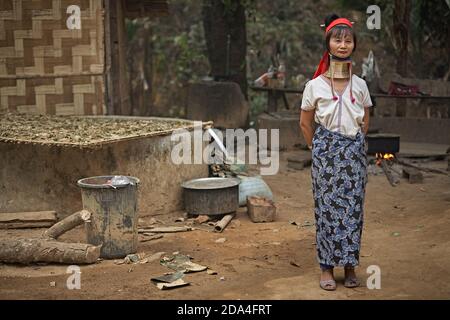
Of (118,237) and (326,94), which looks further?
(118,237)

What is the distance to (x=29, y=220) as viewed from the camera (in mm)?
6680

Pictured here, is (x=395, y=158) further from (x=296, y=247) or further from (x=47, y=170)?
(x=47, y=170)

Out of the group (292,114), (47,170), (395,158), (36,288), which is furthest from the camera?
(292,114)

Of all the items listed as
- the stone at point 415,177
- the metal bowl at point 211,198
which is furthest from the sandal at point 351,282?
the stone at point 415,177

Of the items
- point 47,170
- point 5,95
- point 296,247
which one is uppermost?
point 5,95

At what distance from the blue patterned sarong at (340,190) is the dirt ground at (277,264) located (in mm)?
301

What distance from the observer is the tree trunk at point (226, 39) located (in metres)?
12.7

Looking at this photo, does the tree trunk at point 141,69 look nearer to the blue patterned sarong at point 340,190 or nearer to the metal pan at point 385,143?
the metal pan at point 385,143

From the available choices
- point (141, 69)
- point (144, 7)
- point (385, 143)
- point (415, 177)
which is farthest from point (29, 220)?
point (141, 69)

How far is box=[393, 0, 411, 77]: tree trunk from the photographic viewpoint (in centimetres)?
1162

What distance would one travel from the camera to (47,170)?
695cm

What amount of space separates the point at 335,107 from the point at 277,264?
1598 mm

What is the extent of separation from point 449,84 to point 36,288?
9278 millimetres
